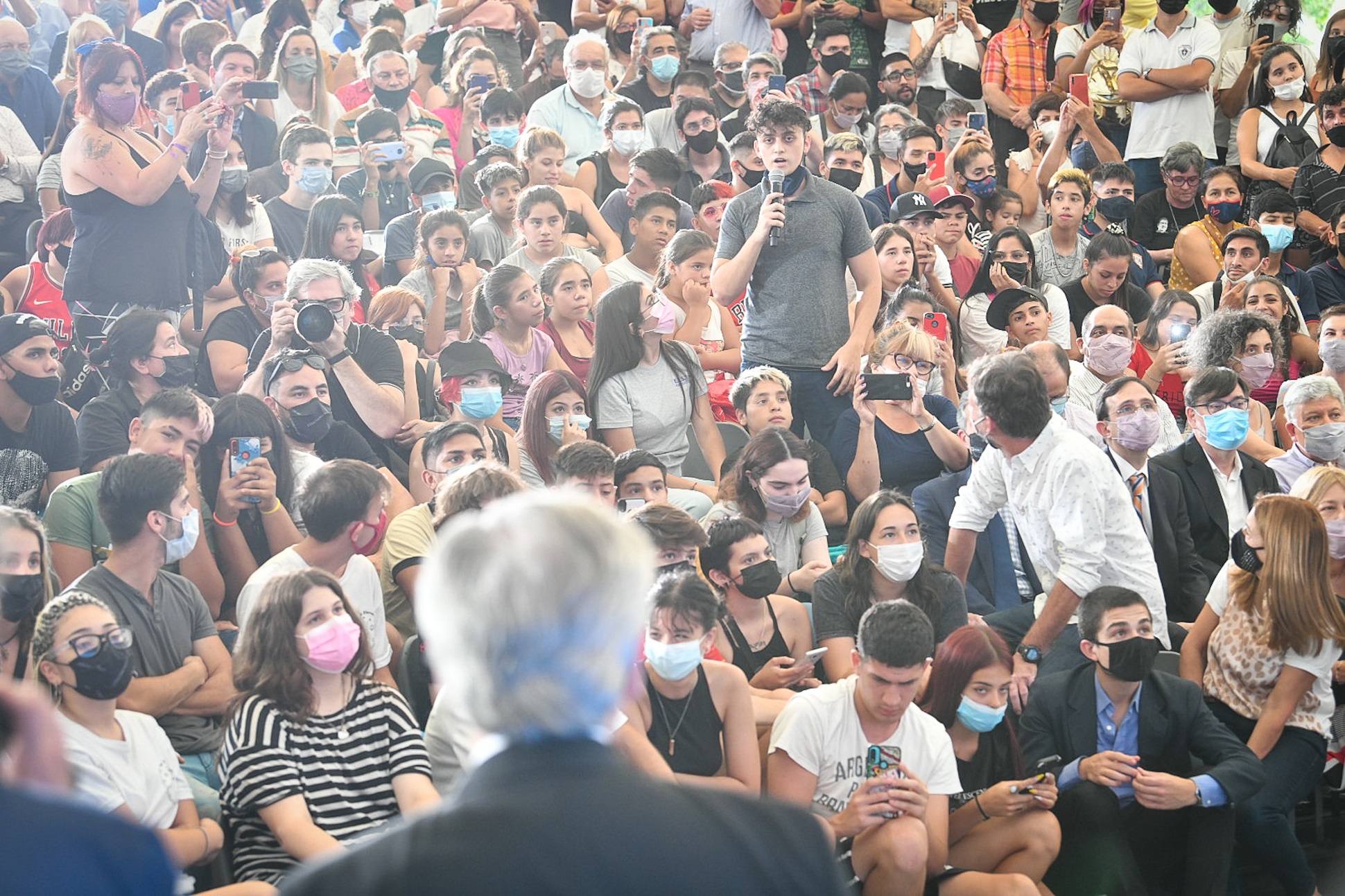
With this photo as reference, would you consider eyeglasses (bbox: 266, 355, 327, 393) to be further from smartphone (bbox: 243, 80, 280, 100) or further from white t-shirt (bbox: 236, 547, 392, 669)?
smartphone (bbox: 243, 80, 280, 100)

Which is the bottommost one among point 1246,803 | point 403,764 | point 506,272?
point 1246,803

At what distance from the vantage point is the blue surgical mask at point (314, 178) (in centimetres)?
652

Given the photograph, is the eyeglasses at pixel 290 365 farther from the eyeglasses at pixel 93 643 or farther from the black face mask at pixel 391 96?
the black face mask at pixel 391 96

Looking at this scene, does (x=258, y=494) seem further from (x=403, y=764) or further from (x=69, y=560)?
(x=403, y=764)

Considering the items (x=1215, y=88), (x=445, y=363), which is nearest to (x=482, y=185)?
(x=445, y=363)

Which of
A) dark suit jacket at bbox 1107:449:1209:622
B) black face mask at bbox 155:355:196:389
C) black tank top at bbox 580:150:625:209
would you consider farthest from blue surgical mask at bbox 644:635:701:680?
black tank top at bbox 580:150:625:209

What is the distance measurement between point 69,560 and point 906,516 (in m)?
2.47

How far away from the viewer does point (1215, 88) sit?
9.98 m

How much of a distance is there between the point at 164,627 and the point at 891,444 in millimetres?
2839

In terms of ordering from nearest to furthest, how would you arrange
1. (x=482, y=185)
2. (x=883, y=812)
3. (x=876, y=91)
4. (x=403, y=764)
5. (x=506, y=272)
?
(x=403, y=764)
(x=883, y=812)
(x=506, y=272)
(x=482, y=185)
(x=876, y=91)

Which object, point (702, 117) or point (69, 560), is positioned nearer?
point (69, 560)

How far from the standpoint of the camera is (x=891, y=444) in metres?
5.54

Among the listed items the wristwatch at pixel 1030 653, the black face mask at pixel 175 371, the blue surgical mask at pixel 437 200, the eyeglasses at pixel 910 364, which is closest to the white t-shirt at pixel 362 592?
the black face mask at pixel 175 371

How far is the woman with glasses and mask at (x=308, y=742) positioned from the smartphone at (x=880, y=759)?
1.16 meters
